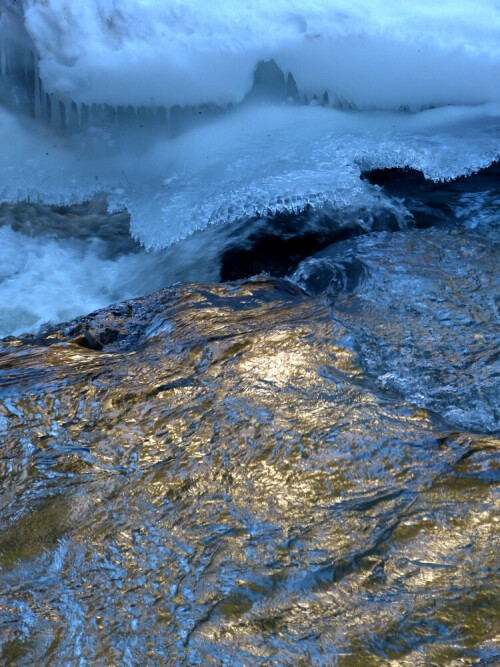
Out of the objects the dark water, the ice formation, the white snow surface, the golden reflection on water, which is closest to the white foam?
the ice formation

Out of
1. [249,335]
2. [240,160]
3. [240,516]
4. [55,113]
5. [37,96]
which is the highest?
[37,96]

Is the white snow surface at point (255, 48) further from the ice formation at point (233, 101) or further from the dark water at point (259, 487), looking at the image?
the dark water at point (259, 487)

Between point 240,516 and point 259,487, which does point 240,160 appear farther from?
point 240,516

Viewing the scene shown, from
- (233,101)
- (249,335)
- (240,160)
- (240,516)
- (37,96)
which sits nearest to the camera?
(240,516)

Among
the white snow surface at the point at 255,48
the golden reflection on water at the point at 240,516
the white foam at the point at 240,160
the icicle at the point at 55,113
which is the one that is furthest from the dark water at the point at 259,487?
the icicle at the point at 55,113

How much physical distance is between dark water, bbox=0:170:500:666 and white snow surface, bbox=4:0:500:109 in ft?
6.62

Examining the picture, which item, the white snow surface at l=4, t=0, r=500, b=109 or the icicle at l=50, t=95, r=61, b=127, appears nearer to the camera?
the white snow surface at l=4, t=0, r=500, b=109

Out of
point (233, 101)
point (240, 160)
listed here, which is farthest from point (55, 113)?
point (240, 160)

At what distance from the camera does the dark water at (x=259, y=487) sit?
4.66 ft

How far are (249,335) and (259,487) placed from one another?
0.89m

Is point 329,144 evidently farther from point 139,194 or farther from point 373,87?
point 139,194

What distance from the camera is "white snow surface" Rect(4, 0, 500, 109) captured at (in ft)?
14.0

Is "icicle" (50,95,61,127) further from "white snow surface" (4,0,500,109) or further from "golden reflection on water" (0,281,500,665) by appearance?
"golden reflection on water" (0,281,500,665)

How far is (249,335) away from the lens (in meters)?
2.60
